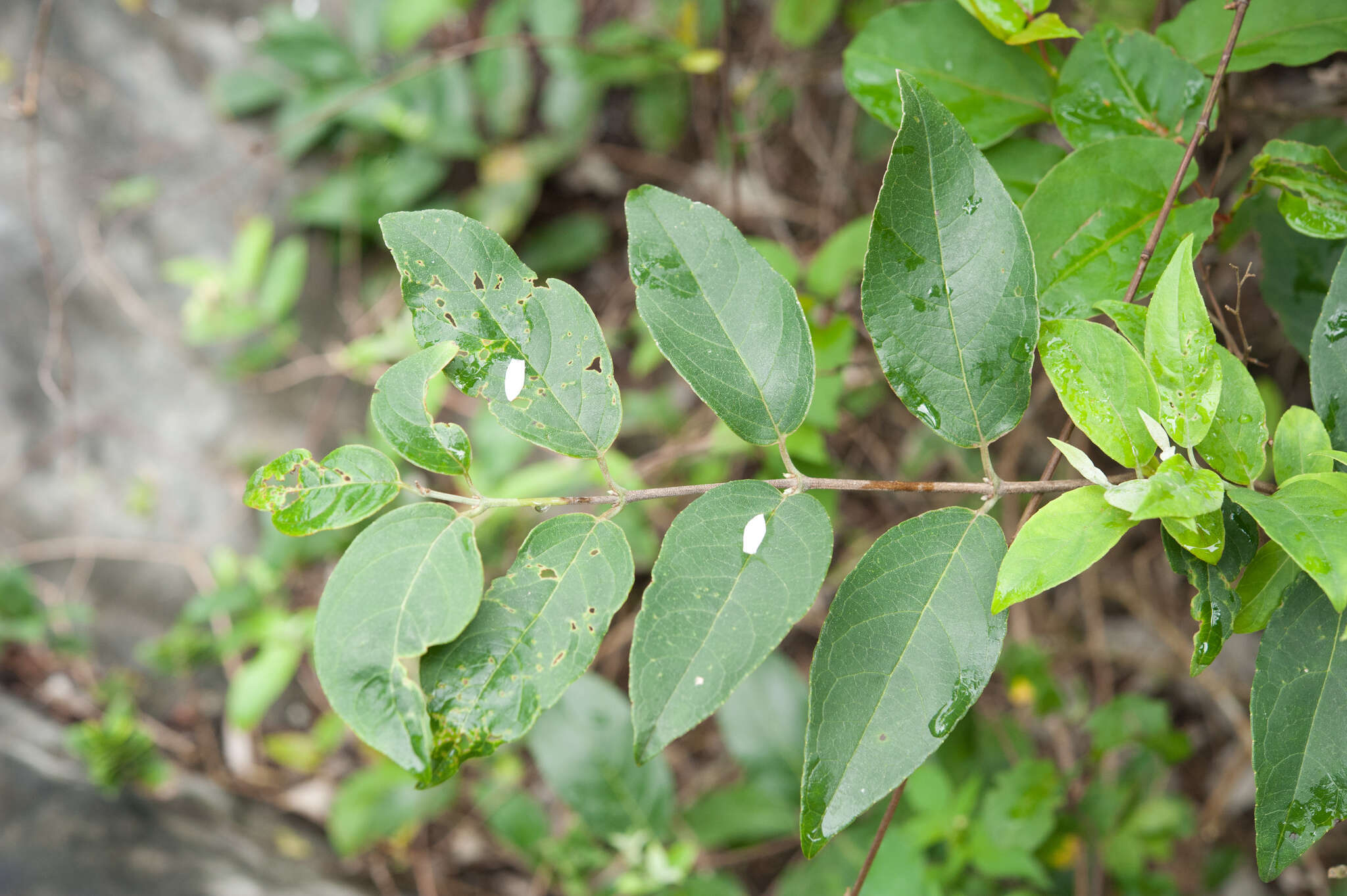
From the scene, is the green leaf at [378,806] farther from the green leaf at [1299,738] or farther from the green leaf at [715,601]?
the green leaf at [1299,738]

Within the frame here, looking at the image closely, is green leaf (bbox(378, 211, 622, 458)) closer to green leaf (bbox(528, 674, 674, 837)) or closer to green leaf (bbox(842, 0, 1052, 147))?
green leaf (bbox(842, 0, 1052, 147))

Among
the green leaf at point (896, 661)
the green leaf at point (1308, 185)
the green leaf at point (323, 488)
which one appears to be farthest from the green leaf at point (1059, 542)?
the green leaf at point (323, 488)

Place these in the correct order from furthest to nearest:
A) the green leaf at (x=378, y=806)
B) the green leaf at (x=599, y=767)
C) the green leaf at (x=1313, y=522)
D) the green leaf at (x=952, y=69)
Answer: the green leaf at (x=378, y=806) → the green leaf at (x=599, y=767) → the green leaf at (x=952, y=69) → the green leaf at (x=1313, y=522)

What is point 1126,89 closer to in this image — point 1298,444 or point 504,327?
point 1298,444

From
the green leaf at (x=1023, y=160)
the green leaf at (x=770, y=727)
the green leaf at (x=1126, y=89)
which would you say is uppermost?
the green leaf at (x=1126, y=89)

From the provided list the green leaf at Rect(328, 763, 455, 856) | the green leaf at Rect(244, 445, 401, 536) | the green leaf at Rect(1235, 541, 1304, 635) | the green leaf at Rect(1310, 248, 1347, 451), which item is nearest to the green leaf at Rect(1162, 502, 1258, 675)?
the green leaf at Rect(1235, 541, 1304, 635)

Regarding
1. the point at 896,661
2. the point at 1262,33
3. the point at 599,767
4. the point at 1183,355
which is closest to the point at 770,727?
the point at 599,767
